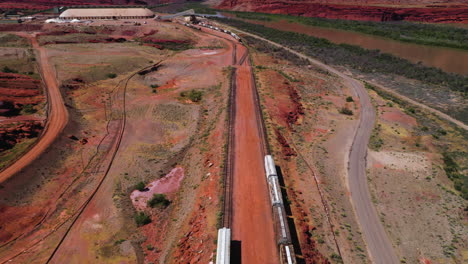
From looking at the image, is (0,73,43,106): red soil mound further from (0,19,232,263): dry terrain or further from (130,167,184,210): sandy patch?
(130,167,184,210): sandy patch

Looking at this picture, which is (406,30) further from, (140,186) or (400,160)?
(140,186)

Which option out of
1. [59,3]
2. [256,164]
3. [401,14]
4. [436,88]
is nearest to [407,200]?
[256,164]

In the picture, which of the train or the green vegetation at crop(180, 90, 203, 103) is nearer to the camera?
the train

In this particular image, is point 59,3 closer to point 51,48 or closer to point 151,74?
point 51,48

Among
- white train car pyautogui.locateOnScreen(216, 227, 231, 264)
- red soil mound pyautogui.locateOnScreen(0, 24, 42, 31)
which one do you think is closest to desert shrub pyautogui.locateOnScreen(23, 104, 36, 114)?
white train car pyautogui.locateOnScreen(216, 227, 231, 264)

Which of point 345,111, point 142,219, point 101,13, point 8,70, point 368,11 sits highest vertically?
point 368,11

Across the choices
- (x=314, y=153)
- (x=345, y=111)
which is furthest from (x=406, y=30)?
(x=314, y=153)

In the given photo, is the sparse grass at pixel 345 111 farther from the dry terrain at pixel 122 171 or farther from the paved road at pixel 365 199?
the dry terrain at pixel 122 171
